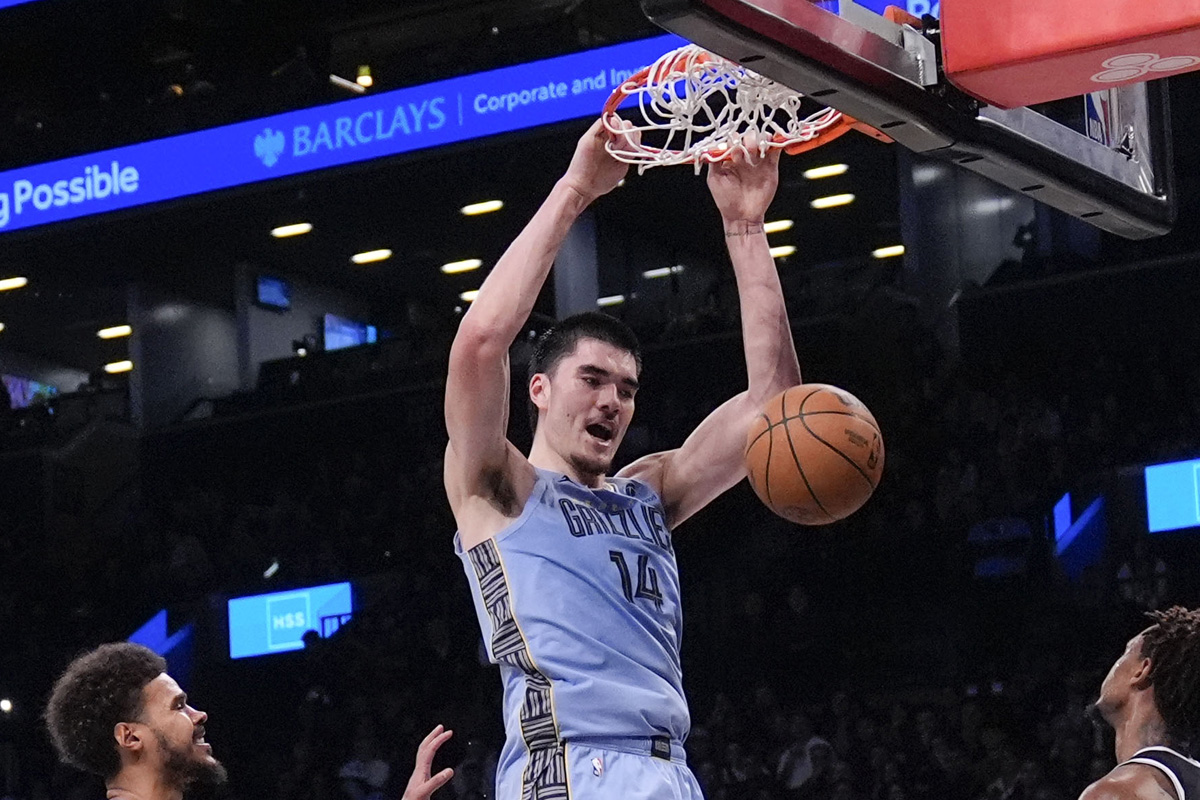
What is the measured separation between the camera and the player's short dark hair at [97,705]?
11.7 feet

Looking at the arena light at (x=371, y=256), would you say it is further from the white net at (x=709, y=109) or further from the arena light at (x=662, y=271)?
the white net at (x=709, y=109)

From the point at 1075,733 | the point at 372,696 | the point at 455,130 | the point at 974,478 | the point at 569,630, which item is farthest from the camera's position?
the point at 372,696

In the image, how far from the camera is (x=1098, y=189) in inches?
144

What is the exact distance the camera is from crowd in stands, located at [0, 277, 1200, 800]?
34.2 feet

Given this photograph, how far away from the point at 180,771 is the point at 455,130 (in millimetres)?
7835

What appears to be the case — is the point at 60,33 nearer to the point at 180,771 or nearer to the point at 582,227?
the point at 582,227

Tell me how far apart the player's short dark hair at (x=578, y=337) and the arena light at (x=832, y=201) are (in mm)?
13929

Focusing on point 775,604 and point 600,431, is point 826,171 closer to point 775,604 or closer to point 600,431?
point 775,604

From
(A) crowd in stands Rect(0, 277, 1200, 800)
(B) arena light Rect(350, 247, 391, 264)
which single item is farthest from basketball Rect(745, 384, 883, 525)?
(B) arena light Rect(350, 247, 391, 264)

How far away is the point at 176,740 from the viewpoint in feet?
11.8

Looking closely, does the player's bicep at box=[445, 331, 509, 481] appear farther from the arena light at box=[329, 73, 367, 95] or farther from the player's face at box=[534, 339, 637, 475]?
the arena light at box=[329, 73, 367, 95]

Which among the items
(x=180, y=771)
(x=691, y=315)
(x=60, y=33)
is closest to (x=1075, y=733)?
(x=691, y=315)

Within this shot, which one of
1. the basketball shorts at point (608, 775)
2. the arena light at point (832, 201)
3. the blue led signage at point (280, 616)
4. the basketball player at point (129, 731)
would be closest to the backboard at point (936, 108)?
the basketball shorts at point (608, 775)

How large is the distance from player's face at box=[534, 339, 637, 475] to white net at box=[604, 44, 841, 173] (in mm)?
414
